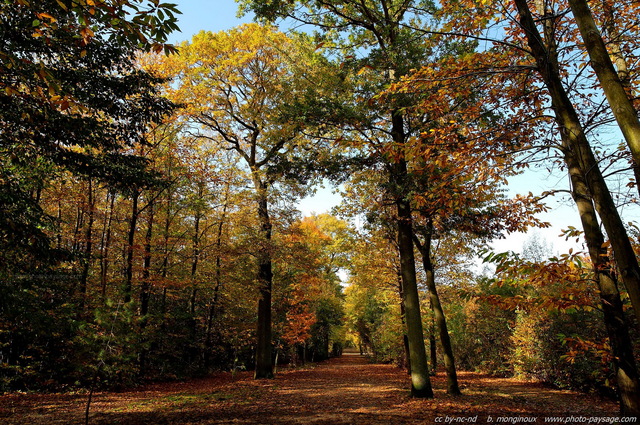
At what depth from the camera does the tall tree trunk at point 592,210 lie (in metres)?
3.00

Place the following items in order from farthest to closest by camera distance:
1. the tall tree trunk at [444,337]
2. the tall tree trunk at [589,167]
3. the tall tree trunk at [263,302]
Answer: the tall tree trunk at [263,302] → the tall tree trunk at [444,337] → the tall tree trunk at [589,167]

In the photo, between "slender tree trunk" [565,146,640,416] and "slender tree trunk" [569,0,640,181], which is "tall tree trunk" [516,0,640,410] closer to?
"slender tree trunk" [565,146,640,416]

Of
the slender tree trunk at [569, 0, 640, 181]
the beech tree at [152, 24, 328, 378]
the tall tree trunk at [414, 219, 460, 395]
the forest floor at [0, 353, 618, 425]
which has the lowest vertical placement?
the forest floor at [0, 353, 618, 425]

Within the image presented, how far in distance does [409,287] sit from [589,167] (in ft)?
21.9

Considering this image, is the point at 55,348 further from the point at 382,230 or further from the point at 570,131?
the point at 570,131

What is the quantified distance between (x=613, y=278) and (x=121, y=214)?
64.8ft

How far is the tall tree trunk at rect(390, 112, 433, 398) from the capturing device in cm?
842

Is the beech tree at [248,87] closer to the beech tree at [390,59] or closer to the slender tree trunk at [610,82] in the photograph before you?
the beech tree at [390,59]

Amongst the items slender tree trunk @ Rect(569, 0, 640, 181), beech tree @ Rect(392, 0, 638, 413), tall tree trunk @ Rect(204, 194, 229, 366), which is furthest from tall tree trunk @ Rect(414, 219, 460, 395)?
tall tree trunk @ Rect(204, 194, 229, 366)

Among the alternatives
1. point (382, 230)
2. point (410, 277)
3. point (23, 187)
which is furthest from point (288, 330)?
point (23, 187)

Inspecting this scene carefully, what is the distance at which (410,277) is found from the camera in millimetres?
9156

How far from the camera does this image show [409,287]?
→ 9.14 m

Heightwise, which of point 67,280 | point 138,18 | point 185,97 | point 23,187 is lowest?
point 67,280

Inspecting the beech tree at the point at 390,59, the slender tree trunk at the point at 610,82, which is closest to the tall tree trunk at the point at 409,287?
the beech tree at the point at 390,59
